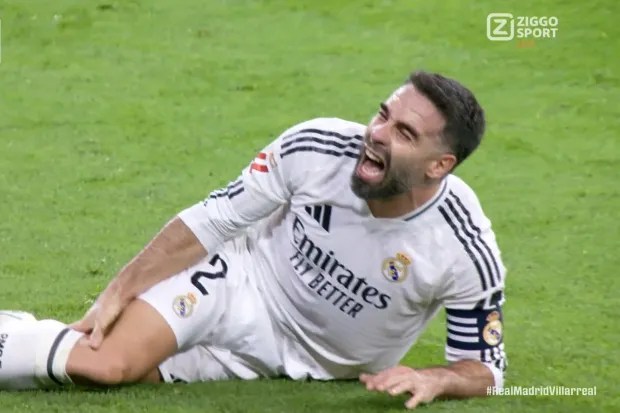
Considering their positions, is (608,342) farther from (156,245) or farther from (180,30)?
(180,30)

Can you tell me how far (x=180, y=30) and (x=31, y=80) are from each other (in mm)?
1181

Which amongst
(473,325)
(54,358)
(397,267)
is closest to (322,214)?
(397,267)

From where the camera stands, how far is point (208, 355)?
3643 mm

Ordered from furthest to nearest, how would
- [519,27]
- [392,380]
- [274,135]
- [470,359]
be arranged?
[519,27] → [274,135] → [470,359] → [392,380]

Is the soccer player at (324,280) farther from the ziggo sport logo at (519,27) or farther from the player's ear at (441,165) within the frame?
the ziggo sport logo at (519,27)

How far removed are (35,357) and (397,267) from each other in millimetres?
929

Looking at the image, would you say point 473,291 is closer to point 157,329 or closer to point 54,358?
point 157,329

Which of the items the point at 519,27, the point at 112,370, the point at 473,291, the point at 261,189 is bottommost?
the point at 519,27

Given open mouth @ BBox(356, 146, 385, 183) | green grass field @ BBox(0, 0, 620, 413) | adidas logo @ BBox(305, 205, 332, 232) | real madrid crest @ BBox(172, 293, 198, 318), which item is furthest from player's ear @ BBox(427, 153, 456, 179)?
real madrid crest @ BBox(172, 293, 198, 318)

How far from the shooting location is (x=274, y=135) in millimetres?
6062

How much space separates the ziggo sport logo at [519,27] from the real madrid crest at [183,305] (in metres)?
4.42

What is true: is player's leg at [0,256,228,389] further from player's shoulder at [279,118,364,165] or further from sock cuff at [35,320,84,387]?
player's shoulder at [279,118,364,165]

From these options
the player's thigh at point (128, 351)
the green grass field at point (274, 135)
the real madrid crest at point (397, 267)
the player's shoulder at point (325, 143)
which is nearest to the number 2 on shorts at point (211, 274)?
the player's thigh at point (128, 351)

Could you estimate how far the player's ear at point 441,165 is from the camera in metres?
3.39
